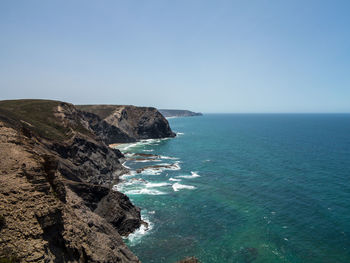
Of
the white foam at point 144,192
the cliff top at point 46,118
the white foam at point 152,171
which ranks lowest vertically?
the white foam at point 144,192

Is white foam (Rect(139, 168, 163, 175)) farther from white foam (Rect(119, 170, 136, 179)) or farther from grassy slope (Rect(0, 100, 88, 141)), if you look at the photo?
grassy slope (Rect(0, 100, 88, 141))

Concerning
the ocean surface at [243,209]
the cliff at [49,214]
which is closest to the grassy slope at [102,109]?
the ocean surface at [243,209]

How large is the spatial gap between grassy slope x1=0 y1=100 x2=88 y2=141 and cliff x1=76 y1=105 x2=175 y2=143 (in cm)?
6367

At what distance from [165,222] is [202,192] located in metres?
18.2

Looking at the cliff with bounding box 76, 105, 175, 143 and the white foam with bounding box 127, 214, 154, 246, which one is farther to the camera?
the cliff with bounding box 76, 105, 175, 143

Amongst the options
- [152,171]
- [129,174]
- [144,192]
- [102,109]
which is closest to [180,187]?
[144,192]

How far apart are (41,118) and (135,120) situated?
9693cm

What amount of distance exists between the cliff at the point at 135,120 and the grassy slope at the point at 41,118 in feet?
209

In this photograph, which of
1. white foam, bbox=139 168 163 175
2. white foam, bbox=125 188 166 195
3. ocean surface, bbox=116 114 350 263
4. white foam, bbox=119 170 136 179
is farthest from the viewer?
white foam, bbox=139 168 163 175

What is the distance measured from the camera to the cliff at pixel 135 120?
506 feet

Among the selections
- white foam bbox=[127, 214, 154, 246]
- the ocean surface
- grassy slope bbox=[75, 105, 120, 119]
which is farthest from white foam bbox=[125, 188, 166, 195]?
grassy slope bbox=[75, 105, 120, 119]

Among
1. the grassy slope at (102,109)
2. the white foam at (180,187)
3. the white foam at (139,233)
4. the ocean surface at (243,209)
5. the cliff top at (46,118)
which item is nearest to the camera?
the ocean surface at (243,209)

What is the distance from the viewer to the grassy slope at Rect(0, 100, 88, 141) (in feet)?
213

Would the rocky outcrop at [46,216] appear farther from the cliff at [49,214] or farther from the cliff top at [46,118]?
the cliff top at [46,118]
